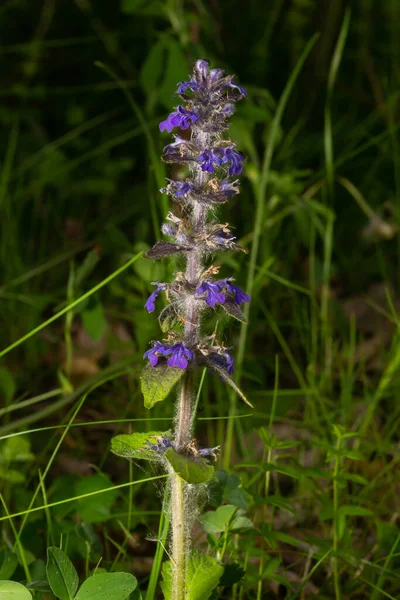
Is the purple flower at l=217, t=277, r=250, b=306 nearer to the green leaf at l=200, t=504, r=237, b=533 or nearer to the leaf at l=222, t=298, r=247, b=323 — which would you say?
the leaf at l=222, t=298, r=247, b=323

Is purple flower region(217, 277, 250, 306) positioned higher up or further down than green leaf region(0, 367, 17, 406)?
higher up

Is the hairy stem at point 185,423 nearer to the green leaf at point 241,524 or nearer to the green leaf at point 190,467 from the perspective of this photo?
the green leaf at point 190,467

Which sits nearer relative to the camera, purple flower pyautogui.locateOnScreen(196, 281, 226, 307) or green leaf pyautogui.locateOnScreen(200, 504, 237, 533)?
purple flower pyautogui.locateOnScreen(196, 281, 226, 307)

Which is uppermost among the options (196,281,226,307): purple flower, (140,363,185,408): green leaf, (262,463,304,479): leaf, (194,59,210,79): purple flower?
(194,59,210,79): purple flower

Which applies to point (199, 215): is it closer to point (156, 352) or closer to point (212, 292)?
point (212, 292)

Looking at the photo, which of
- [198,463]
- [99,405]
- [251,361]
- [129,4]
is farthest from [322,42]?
[198,463]

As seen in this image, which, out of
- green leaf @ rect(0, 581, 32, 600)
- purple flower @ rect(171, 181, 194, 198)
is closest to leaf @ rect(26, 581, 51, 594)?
green leaf @ rect(0, 581, 32, 600)
